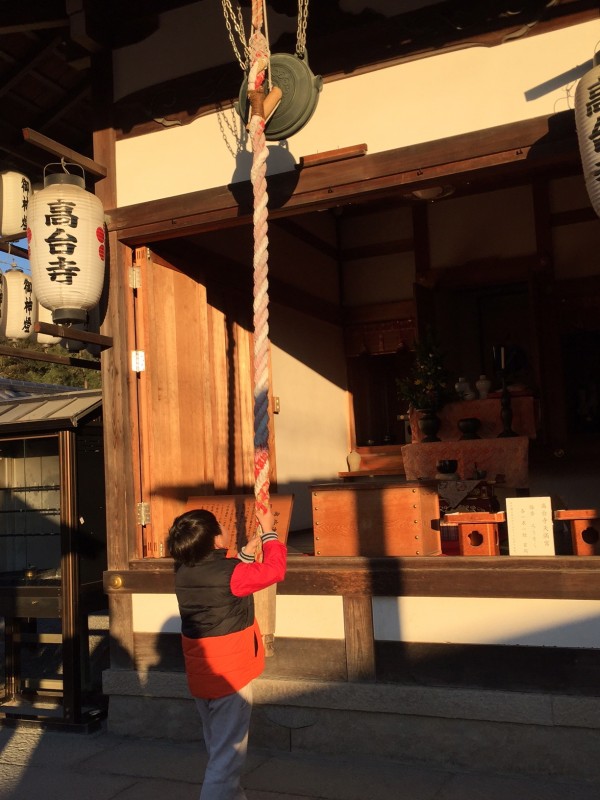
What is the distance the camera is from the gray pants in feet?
13.1

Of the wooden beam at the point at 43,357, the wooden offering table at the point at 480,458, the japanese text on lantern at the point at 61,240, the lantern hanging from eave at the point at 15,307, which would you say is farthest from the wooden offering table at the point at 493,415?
the lantern hanging from eave at the point at 15,307

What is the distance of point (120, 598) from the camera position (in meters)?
6.43

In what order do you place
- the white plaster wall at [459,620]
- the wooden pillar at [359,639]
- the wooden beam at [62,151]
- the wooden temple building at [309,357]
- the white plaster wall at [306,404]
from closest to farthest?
the white plaster wall at [459,620]
the wooden temple building at [309,357]
the wooden pillar at [359,639]
the wooden beam at [62,151]
the white plaster wall at [306,404]

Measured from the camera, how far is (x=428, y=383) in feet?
27.7

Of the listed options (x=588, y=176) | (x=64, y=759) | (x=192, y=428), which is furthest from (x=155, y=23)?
(x=64, y=759)

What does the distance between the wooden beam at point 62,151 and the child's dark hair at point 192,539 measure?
133 inches

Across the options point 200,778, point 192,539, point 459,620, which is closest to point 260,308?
point 192,539

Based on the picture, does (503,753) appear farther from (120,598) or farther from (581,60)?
(581,60)

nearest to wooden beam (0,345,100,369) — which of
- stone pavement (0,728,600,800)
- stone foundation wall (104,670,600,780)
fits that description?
stone foundation wall (104,670,600,780)

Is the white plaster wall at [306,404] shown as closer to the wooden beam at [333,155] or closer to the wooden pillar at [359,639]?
the wooden pillar at [359,639]

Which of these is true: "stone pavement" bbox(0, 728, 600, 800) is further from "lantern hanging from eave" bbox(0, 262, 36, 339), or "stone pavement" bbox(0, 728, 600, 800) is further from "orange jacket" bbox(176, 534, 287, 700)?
"lantern hanging from eave" bbox(0, 262, 36, 339)

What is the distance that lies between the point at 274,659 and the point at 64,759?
159 centimetres

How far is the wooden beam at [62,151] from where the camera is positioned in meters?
6.05

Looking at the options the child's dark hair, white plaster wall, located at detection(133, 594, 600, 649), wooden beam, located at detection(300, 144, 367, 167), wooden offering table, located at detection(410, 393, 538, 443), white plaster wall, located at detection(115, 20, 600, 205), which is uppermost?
white plaster wall, located at detection(115, 20, 600, 205)
